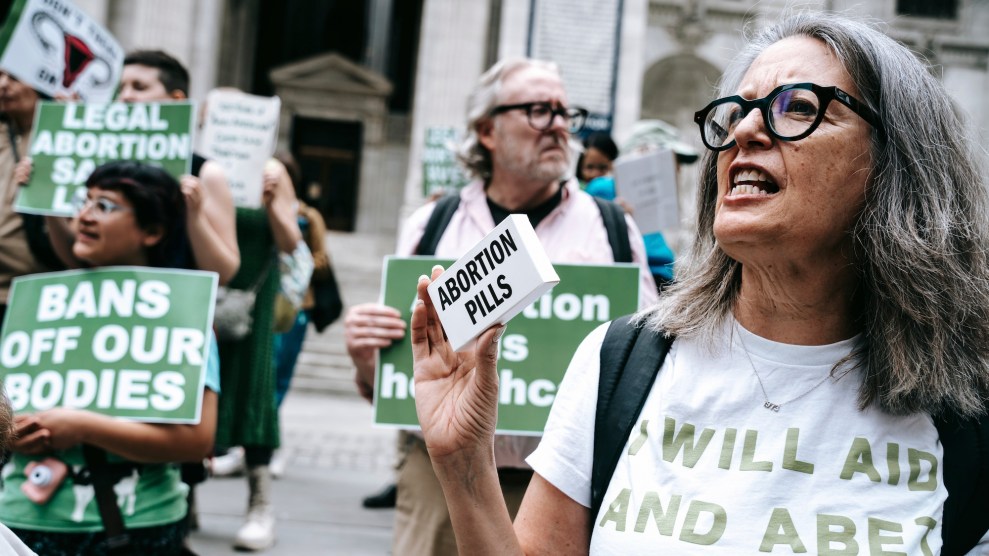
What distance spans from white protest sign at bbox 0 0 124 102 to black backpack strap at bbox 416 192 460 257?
2.71 m

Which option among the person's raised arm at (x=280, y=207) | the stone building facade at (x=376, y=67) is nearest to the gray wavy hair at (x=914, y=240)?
the person's raised arm at (x=280, y=207)

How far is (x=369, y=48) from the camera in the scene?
2819 cm

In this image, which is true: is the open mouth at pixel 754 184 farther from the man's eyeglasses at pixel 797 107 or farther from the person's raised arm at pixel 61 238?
the person's raised arm at pixel 61 238

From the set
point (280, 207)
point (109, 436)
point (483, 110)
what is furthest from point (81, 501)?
point (280, 207)

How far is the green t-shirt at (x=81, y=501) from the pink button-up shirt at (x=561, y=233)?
106cm

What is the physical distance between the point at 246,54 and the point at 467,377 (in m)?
27.4

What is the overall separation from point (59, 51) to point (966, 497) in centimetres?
503

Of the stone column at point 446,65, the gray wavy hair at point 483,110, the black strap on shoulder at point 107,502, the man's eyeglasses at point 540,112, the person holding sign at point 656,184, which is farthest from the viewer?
the stone column at point 446,65

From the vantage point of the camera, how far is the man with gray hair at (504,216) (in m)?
3.21

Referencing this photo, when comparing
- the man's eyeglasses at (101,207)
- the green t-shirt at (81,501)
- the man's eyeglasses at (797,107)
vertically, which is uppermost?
the man's eyeglasses at (797,107)

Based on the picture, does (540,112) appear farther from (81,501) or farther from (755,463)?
(755,463)

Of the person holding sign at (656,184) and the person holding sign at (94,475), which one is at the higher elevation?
the person holding sign at (656,184)

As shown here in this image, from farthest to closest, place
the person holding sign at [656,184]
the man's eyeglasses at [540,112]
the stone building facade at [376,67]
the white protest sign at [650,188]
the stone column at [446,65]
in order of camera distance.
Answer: the stone building facade at [376,67], the stone column at [446,65], the white protest sign at [650,188], the person holding sign at [656,184], the man's eyeglasses at [540,112]

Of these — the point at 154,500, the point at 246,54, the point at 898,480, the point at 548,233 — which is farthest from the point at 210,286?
the point at 246,54
